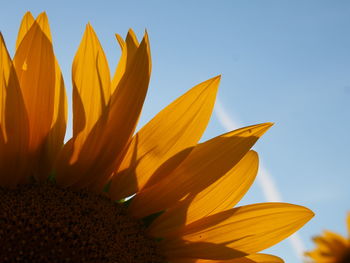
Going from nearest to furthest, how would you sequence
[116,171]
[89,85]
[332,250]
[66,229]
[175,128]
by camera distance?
[66,229] < [89,85] < [175,128] < [116,171] < [332,250]

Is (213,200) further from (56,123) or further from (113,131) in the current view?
(56,123)

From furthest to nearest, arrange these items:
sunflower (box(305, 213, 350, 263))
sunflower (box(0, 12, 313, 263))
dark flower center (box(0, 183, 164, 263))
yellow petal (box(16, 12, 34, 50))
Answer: sunflower (box(305, 213, 350, 263)), yellow petal (box(16, 12, 34, 50)), sunflower (box(0, 12, 313, 263)), dark flower center (box(0, 183, 164, 263))

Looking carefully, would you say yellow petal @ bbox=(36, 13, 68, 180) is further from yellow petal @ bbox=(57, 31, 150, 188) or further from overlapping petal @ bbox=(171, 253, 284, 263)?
overlapping petal @ bbox=(171, 253, 284, 263)

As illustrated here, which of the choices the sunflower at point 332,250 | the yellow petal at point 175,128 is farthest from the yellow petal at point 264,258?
the sunflower at point 332,250

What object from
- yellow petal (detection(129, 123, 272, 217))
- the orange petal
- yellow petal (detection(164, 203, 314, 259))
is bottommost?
yellow petal (detection(164, 203, 314, 259))

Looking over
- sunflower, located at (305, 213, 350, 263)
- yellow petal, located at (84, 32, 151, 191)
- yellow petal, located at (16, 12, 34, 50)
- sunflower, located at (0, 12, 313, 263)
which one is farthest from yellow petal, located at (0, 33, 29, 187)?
sunflower, located at (305, 213, 350, 263)

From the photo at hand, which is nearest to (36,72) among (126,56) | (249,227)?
(126,56)

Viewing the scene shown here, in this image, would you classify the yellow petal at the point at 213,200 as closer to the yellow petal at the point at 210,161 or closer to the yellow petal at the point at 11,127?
the yellow petal at the point at 210,161

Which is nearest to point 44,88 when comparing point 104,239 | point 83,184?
point 83,184
